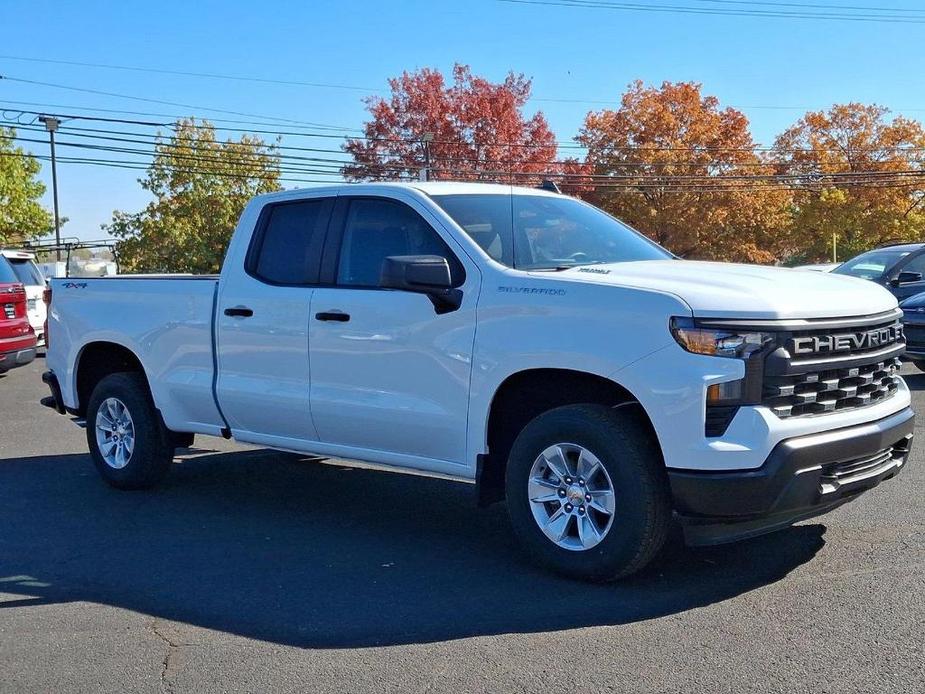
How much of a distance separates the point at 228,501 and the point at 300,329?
5.58 ft

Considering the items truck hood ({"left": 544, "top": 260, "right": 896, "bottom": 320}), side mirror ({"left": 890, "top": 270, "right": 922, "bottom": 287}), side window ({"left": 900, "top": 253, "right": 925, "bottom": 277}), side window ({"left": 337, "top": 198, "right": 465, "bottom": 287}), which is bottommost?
side mirror ({"left": 890, "top": 270, "right": 922, "bottom": 287})

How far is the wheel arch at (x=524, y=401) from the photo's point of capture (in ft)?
17.2

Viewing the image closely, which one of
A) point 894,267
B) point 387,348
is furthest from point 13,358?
point 894,267

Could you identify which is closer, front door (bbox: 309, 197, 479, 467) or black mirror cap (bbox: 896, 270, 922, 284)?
front door (bbox: 309, 197, 479, 467)

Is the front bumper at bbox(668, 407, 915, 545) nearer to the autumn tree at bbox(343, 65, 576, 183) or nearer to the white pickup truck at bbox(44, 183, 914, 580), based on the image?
the white pickup truck at bbox(44, 183, 914, 580)

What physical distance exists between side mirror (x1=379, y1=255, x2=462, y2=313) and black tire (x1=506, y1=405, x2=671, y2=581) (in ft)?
2.74

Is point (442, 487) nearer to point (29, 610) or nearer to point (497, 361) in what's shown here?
point (497, 361)

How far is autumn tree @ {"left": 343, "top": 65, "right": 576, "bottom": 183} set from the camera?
4703cm

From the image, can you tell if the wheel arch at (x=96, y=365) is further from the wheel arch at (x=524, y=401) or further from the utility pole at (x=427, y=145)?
the utility pole at (x=427, y=145)

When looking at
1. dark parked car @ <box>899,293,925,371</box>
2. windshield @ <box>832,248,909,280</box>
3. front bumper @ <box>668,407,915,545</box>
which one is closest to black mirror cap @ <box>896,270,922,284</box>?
dark parked car @ <box>899,293,925,371</box>

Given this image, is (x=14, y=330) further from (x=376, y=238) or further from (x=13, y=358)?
(x=376, y=238)

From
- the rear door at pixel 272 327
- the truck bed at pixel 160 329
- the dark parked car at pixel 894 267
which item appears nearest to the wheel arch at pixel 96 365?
the truck bed at pixel 160 329

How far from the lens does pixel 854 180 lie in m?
54.3

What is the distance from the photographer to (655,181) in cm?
4806
